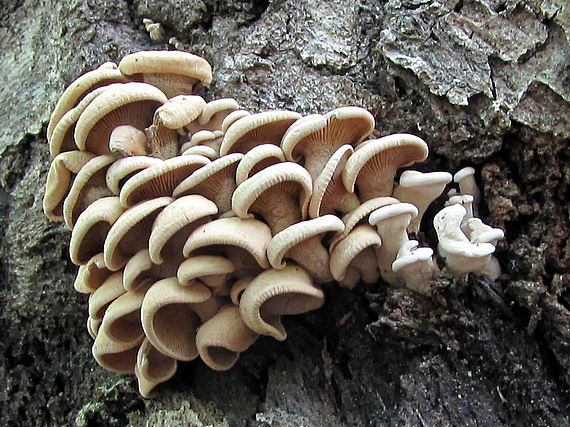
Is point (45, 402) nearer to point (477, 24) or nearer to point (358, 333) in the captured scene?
point (358, 333)

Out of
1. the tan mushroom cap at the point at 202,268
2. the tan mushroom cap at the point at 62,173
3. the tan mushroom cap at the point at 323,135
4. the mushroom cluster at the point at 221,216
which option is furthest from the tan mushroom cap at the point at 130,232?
the tan mushroom cap at the point at 323,135

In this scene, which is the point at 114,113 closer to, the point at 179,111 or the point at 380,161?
the point at 179,111

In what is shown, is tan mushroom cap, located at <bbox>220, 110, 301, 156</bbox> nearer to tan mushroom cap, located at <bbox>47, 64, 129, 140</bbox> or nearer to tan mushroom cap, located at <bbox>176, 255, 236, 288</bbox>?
tan mushroom cap, located at <bbox>176, 255, 236, 288</bbox>

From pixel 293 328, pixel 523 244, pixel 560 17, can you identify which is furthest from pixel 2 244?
pixel 560 17

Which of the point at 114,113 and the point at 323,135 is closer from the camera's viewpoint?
the point at 323,135

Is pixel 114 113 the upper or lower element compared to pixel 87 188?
upper

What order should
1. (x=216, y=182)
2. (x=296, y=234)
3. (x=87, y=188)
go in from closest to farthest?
(x=296, y=234)
(x=216, y=182)
(x=87, y=188)

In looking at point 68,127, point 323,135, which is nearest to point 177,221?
point 323,135
